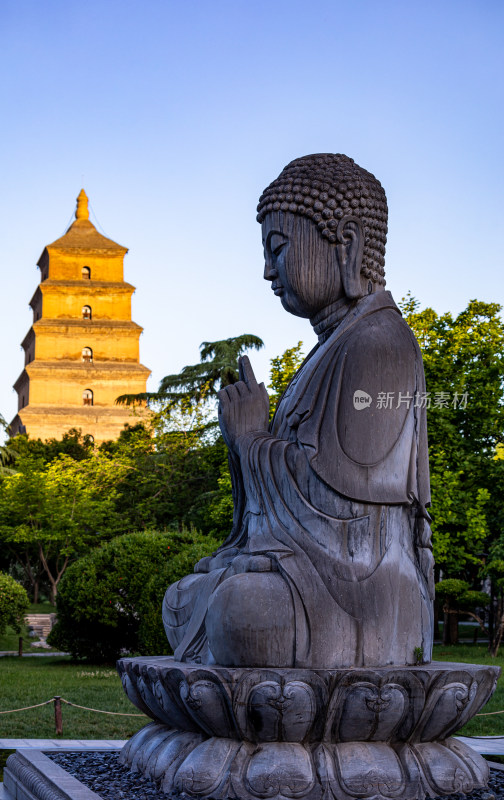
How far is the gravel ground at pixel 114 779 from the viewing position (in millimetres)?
4016

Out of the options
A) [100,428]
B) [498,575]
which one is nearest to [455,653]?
[498,575]

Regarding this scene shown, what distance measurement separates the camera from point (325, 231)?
4.78 meters

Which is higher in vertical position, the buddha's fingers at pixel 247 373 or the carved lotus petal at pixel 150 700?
the buddha's fingers at pixel 247 373

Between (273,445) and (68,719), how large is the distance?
6702 millimetres

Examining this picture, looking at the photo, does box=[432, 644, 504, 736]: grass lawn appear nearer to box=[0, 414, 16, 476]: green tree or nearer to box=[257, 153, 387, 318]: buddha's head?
box=[257, 153, 387, 318]: buddha's head

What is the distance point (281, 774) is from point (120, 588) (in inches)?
496

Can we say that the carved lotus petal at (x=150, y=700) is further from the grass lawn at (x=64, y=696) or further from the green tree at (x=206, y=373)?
the green tree at (x=206, y=373)

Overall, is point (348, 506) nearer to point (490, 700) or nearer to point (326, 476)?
point (326, 476)

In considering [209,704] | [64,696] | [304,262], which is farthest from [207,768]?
[64,696]

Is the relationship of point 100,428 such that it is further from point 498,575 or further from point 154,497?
point 498,575

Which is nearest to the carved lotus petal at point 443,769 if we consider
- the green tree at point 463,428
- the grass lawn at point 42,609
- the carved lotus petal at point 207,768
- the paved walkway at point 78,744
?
the carved lotus petal at point 207,768

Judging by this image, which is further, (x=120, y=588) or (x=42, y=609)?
(x=42, y=609)

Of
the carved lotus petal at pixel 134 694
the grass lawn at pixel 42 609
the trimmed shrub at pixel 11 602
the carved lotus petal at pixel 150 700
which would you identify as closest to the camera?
the carved lotus petal at pixel 150 700

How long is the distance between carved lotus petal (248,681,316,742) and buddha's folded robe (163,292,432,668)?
0.23m
